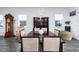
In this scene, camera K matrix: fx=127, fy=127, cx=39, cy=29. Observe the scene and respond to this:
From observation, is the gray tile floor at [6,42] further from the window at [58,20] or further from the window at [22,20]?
the window at [58,20]

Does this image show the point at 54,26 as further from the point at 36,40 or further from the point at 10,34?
the point at 36,40

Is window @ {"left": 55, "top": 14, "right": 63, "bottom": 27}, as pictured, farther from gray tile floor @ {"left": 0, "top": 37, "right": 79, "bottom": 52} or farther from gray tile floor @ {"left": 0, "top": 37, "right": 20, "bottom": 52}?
gray tile floor @ {"left": 0, "top": 37, "right": 20, "bottom": 52}

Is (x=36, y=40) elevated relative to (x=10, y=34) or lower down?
lower down

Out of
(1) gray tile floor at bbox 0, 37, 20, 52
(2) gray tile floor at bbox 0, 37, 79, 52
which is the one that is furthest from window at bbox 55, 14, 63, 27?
(1) gray tile floor at bbox 0, 37, 20, 52

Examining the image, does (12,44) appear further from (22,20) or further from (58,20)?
(58,20)

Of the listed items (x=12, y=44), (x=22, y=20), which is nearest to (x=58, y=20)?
(x=22, y=20)

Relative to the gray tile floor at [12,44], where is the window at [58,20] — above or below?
above

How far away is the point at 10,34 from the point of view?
3.21 ft

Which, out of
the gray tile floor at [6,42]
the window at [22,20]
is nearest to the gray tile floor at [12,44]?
the gray tile floor at [6,42]

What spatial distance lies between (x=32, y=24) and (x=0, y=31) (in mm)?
235

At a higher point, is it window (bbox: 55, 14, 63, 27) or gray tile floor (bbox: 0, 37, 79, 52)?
window (bbox: 55, 14, 63, 27)

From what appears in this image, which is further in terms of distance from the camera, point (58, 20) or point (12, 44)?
point (12, 44)
